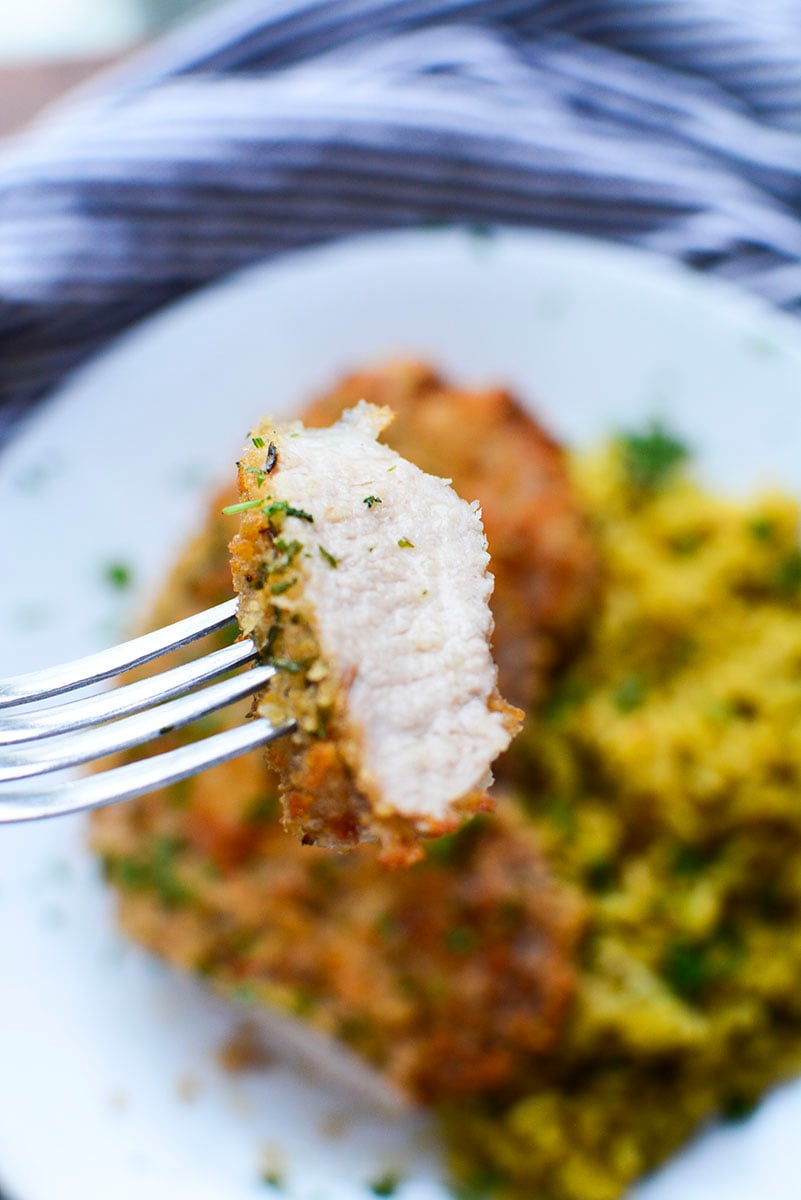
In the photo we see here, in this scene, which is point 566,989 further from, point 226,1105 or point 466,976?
point 226,1105

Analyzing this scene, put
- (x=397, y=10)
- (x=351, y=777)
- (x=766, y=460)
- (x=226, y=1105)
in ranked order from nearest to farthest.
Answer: (x=351, y=777)
(x=226, y=1105)
(x=766, y=460)
(x=397, y=10)

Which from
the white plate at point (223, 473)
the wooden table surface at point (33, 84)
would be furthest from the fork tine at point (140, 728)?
the wooden table surface at point (33, 84)

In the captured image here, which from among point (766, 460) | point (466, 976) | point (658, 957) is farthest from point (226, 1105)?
point (766, 460)

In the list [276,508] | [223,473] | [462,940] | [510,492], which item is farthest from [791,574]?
[276,508]

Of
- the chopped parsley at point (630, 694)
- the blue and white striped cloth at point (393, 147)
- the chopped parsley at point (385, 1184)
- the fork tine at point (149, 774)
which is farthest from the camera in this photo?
the blue and white striped cloth at point (393, 147)

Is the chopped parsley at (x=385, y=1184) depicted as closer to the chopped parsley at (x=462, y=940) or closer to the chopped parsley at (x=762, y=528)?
the chopped parsley at (x=462, y=940)

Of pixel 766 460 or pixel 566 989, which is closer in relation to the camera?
pixel 566 989

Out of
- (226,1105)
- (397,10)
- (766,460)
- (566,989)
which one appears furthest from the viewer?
(397,10)
